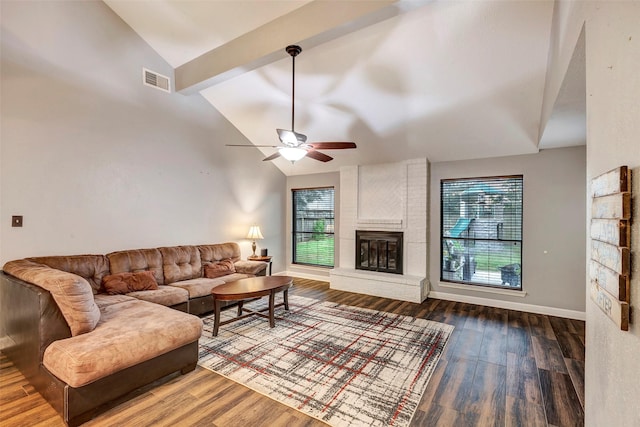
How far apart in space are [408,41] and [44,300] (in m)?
3.95

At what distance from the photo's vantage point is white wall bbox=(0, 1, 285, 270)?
3.07 meters

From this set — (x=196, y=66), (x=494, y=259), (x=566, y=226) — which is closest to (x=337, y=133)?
(x=196, y=66)

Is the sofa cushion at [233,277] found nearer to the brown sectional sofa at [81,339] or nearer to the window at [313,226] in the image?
the brown sectional sofa at [81,339]

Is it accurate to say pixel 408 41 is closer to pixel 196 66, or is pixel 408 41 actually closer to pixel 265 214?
pixel 196 66

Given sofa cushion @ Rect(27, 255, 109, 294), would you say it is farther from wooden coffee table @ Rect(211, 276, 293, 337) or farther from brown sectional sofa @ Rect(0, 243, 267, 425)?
wooden coffee table @ Rect(211, 276, 293, 337)

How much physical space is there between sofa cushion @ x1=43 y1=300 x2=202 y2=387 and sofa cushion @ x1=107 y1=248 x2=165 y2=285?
105 cm

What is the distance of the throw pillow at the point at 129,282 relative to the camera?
3404 millimetres

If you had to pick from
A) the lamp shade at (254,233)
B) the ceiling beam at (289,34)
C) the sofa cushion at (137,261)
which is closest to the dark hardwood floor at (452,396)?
the sofa cushion at (137,261)

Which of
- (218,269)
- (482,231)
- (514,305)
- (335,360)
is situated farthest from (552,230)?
(218,269)

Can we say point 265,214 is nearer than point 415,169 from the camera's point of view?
No

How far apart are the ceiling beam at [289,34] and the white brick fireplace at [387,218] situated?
289 cm

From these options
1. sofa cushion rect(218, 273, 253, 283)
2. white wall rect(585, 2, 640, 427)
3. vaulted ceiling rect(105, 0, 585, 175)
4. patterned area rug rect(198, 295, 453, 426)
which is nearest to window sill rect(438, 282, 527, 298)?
patterned area rug rect(198, 295, 453, 426)

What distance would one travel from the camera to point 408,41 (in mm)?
3064

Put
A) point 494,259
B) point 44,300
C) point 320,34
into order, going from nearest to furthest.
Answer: point 44,300, point 320,34, point 494,259
